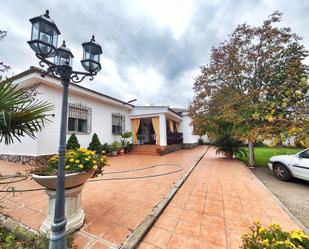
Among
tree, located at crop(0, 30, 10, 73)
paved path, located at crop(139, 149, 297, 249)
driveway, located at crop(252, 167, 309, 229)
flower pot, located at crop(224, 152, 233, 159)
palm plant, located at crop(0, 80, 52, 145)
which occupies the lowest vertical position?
driveway, located at crop(252, 167, 309, 229)

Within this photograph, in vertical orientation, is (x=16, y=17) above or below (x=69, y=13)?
below

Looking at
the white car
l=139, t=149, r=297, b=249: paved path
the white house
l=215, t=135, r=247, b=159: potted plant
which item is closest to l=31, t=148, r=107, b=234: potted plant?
l=139, t=149, r=297, b=249: paved path

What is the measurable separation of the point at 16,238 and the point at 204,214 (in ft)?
10.3

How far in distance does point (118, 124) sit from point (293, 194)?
1026 cm

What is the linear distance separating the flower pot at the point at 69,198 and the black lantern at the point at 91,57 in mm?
1646

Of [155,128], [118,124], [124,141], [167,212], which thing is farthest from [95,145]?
[167,212]

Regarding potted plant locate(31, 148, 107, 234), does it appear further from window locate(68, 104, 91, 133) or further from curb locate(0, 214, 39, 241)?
window locate(68, 104, 91, 133)

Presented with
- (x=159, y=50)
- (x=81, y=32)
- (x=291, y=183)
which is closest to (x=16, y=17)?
(x=81, y=32)

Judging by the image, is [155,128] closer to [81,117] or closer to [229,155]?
[81,117]

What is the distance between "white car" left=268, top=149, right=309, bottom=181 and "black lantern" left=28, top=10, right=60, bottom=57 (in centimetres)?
725

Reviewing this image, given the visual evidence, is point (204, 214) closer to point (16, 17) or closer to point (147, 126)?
point (16, 17)

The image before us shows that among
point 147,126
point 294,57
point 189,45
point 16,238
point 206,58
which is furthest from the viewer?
point 147,126

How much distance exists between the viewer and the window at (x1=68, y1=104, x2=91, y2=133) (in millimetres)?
8273

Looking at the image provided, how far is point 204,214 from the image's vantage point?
2.93m
